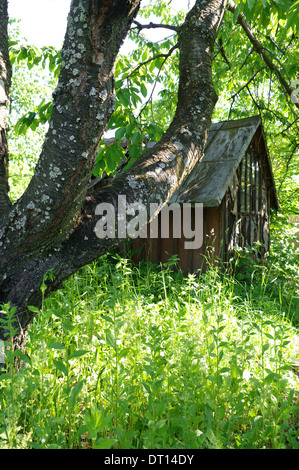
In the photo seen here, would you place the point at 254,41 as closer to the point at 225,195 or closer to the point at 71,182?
the point at 225,195

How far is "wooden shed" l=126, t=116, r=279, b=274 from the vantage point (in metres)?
6.82

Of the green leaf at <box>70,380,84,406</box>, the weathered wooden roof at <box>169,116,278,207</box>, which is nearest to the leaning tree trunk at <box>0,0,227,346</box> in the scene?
the green leaf at <box>70,380,84,406</box>

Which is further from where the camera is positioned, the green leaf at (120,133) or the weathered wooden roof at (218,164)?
the weathered wooden roof at (218,164)

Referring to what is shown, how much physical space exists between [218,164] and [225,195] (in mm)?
705

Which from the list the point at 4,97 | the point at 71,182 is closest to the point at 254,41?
the point at 4,97

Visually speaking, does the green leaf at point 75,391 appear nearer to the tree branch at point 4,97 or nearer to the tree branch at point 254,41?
the tree branch at point 4,97

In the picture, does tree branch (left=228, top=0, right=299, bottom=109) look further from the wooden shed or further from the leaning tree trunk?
the leaning tree trunk

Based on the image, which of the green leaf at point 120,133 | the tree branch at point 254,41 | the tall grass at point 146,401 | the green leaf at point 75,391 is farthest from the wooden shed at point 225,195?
the green leaf at point 75,391

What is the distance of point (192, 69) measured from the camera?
3355 millimetres

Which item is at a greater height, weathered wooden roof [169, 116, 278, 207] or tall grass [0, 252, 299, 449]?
weathered wooden roof [169, 116, 278, 207]

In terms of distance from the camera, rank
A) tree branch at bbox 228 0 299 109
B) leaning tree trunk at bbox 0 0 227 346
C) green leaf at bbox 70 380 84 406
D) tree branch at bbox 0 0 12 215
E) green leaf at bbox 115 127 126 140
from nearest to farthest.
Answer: green leaf at bbox 70 380 84 406, leaning tree trunk at bbox 0 0 227 346, tree branch at bbox 0 0 12 215, green leaf at bbox 115 127 126 140, tree branch at bbox 228 0 299 109

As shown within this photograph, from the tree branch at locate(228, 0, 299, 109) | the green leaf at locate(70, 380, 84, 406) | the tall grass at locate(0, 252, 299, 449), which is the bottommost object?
the tall grass at locate(0, 252, 299, 449)

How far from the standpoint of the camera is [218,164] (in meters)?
7.15

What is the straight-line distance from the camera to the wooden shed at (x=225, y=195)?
682 cm
